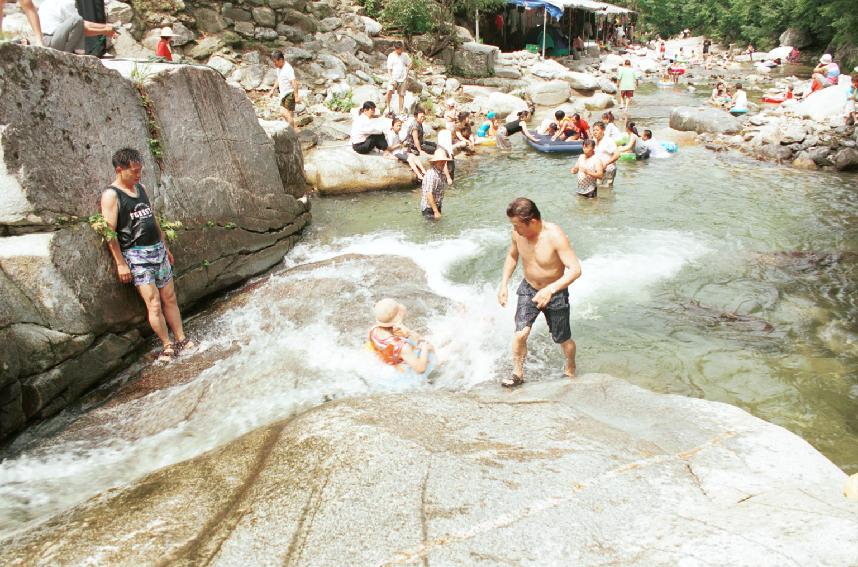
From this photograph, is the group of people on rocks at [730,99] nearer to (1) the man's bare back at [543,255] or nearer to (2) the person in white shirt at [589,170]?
(2) the person in white shirt at [589,170]

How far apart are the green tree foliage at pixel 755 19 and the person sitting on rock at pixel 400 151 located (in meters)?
26.6

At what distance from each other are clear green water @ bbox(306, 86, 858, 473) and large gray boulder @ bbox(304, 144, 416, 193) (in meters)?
0.35

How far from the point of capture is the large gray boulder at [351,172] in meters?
12.0

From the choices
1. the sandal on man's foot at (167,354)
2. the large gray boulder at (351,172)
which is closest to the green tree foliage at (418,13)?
the large gray boulder at (351,172)

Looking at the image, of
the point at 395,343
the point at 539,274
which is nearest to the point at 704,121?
the point at 539,274

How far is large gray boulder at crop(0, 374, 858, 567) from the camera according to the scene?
2.58 meters

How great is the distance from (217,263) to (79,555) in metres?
5.09

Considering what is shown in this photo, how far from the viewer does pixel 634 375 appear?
5.83m

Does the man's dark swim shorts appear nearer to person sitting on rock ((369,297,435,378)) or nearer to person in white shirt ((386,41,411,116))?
person sitting on rock ((369,297,435,378))

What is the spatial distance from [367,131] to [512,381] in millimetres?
8701

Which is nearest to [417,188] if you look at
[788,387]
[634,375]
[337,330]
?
[337,330]

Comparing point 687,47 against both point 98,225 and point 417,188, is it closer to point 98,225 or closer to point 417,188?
point 417,188

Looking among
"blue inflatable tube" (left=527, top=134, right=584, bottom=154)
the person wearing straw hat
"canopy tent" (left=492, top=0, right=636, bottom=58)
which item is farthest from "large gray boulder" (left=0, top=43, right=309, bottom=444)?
"canopy tent" (left=492, top=0, right=636, bottom=58)

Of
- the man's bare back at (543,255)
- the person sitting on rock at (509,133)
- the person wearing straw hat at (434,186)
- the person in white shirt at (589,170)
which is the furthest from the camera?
the person sitting on rock at (509,133)
